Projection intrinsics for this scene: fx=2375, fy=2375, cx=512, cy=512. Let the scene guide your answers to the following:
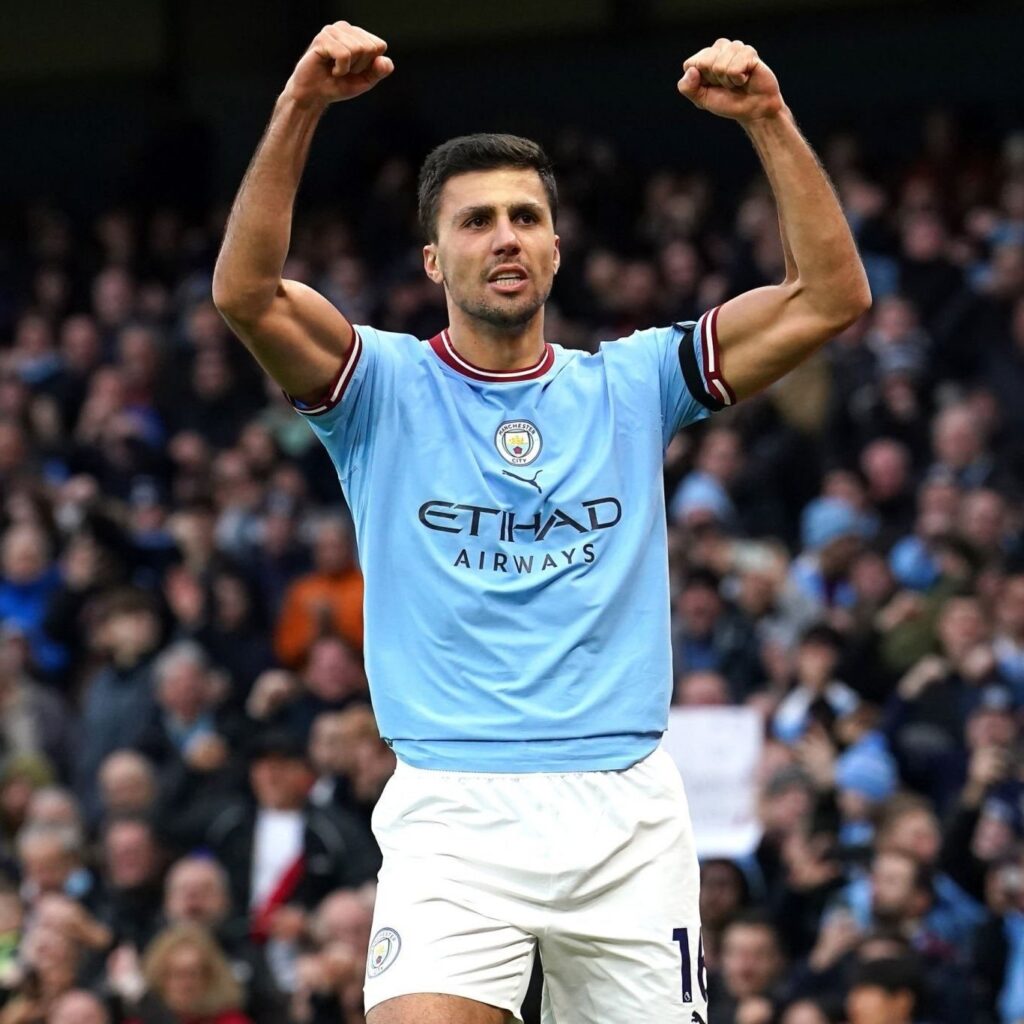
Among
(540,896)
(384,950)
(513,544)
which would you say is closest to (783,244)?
(513,544)

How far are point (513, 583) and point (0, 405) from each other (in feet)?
35.6

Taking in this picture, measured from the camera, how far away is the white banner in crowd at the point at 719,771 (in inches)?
348

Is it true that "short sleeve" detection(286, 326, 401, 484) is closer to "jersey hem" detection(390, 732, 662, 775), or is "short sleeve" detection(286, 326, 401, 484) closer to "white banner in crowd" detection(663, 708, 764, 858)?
"jersey hem" detection(390, 732, 662, 775)

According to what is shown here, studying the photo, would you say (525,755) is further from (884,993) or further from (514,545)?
(884,993)

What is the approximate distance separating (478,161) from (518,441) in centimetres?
59

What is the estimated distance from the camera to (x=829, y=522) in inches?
471

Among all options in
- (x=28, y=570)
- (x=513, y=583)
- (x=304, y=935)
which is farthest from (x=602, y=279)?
(x=513, y=583)

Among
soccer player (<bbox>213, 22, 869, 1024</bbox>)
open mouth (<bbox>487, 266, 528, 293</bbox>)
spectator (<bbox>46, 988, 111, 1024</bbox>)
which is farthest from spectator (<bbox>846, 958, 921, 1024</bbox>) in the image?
open mouth (<bbox>487, 266, 528, 293</bbox>)

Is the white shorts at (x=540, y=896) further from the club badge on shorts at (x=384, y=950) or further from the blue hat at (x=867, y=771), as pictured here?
the blue hat at (x=867, y=771)

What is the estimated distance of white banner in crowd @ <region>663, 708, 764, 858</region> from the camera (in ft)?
29.0

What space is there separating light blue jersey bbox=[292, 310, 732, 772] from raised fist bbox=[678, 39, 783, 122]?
49 cm

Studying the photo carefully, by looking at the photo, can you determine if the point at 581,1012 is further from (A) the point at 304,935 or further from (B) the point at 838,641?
(B) the point at 838,641

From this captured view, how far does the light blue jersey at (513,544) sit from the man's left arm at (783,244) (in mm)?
83

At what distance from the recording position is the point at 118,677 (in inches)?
468
